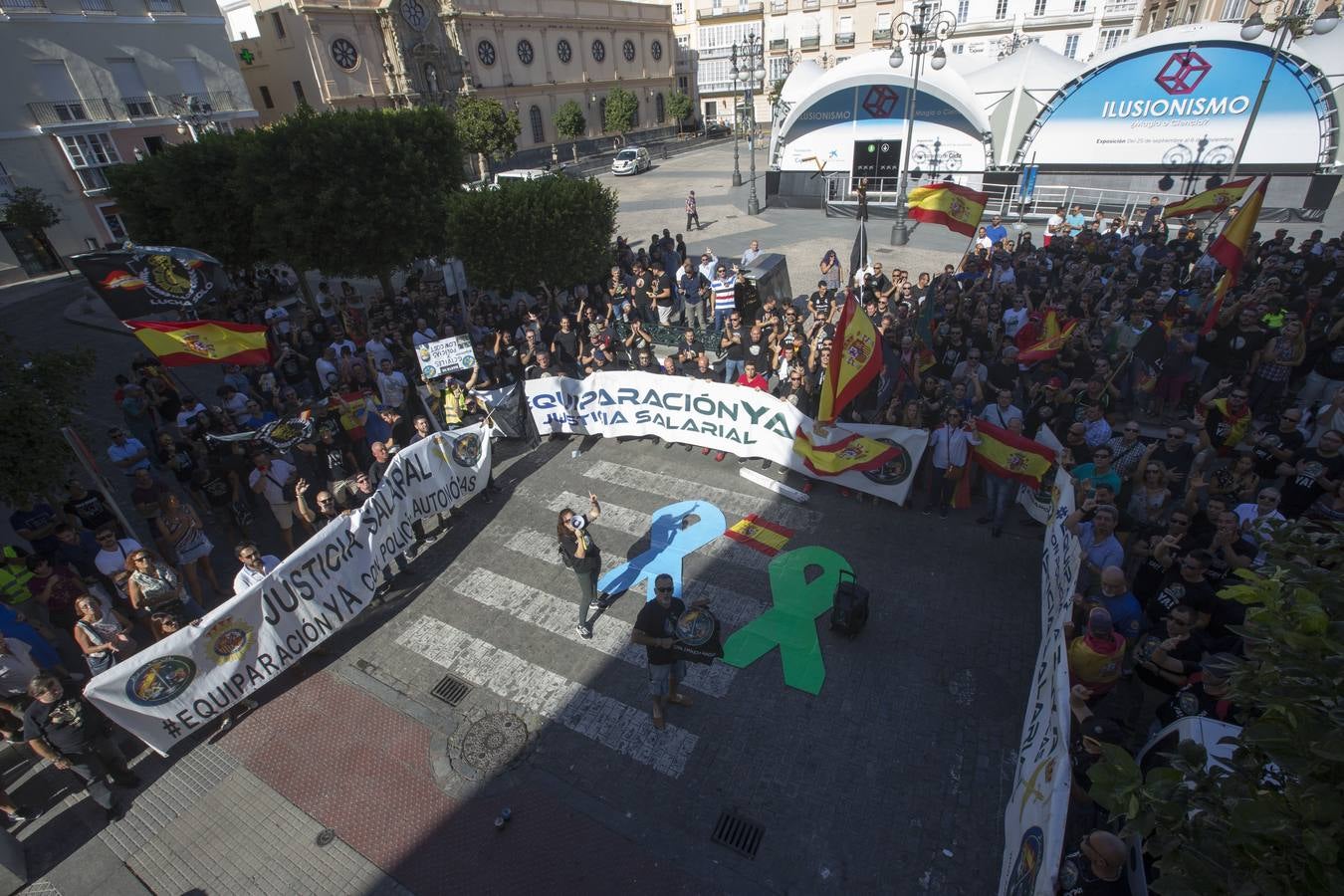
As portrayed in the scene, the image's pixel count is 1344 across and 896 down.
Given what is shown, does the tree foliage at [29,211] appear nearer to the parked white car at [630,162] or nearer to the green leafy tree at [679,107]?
the parked white car at [630,162]

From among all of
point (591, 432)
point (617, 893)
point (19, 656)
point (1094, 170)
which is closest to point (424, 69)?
point (1094, 170)

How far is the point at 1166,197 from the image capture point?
84.6ft

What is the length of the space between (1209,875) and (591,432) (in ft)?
35.8

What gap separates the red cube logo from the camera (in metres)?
24.2

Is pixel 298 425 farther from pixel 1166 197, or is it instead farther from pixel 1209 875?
pixel 1166 197

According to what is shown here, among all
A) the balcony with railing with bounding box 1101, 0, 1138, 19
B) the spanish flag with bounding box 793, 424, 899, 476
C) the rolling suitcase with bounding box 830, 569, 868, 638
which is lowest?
the rolling suitcase with bounding box 830, 569, 868, 638

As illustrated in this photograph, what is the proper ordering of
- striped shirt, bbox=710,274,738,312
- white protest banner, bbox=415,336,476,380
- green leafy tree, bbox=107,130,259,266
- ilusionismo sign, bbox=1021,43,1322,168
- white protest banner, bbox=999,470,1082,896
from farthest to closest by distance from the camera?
ilusionismo sign, bbox=1021,43,1322,168, green leafy tree, bbox=107,130,259,266, striped shirt, bbox=710,274,738,312, white protest banner, bbox=415,336,476,380, white protest banner, bbox=999,470,1082,896

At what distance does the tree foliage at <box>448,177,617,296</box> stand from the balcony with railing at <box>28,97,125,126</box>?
1248 inches

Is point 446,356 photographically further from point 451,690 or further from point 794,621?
point 794,621

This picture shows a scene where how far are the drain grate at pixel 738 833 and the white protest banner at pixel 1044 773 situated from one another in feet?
6.59

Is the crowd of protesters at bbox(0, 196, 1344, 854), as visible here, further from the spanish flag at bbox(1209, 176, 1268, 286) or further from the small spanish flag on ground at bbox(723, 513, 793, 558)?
the small spanish flag on ground at bbox(723, 513, 793, 558)

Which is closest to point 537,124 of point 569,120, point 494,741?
point 569,120

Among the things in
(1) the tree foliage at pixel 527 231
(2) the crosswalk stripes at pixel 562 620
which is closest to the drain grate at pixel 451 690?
(2) the crosswalk stripes at pixel 562 620

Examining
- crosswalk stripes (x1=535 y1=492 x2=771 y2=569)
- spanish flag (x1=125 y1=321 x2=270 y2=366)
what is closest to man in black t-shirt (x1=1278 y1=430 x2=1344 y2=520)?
crosswalk stripes (x1=535 y1=492 x2=771 y2=569)
